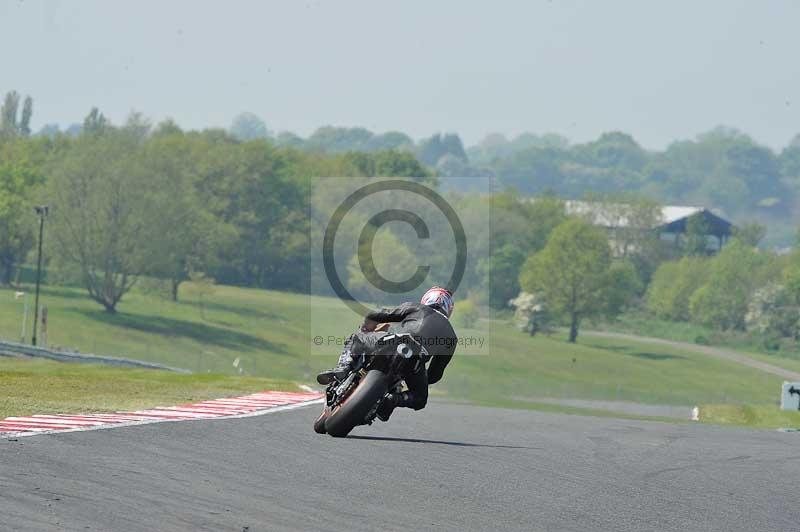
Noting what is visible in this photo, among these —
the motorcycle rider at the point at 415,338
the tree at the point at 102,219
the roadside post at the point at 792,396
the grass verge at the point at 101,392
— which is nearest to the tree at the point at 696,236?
the tree at the point at 102,219

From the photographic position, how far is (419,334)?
57.3 ft

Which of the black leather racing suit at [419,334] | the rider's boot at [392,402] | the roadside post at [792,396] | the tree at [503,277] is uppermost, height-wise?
the tree at [503,277]

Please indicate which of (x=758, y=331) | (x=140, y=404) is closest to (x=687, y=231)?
(x=758, y=331)

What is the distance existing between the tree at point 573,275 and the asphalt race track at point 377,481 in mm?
106133

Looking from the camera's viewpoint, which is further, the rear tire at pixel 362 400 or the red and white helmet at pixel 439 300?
the red and white helmet at pixel 439 300

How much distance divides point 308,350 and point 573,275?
31.1 meters

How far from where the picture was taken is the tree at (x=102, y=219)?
4151 inches

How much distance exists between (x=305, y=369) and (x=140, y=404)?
66.5 metres

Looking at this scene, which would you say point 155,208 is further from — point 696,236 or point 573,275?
point 696,236

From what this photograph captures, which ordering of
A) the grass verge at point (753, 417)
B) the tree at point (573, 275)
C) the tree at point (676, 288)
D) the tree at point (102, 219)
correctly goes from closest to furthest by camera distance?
1. the grass verge at point (753, 417)
2. the tree at point (102, 219)
3. the tree at point (573, 275)
4. the tree at point (676, 288)

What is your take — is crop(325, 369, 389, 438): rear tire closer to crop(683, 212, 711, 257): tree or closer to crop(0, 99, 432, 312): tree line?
crop(0, 99, 432, 312): tree line

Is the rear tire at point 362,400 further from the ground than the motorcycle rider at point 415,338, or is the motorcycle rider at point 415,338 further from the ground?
the motorcycle rider at point 415,338

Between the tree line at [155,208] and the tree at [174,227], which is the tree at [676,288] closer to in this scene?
the tree line at [155,208]

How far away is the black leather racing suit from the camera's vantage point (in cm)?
1745
